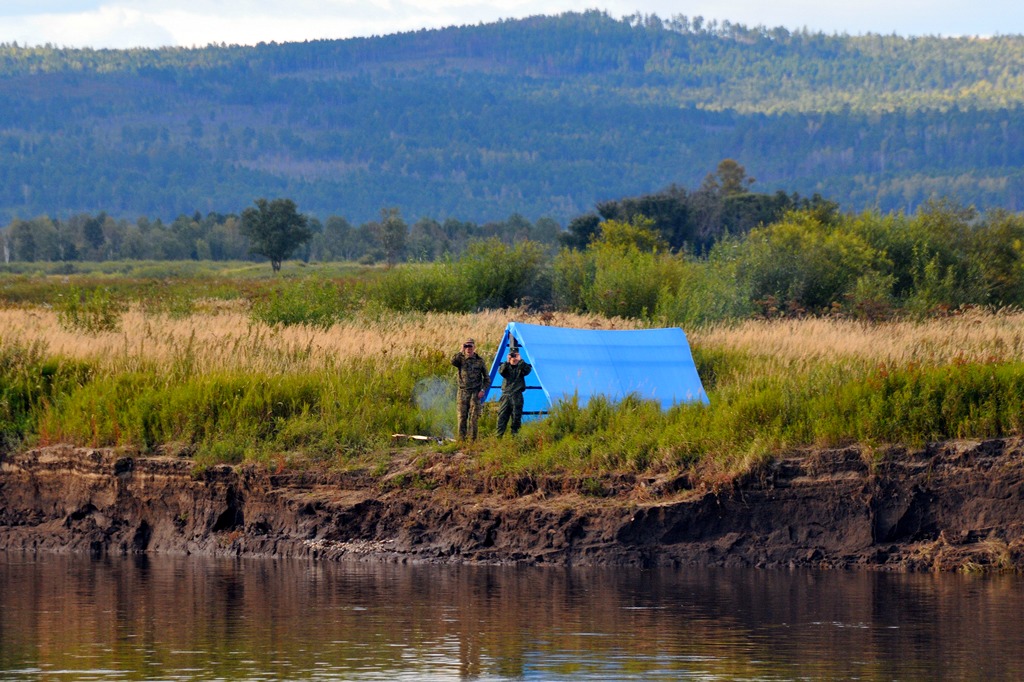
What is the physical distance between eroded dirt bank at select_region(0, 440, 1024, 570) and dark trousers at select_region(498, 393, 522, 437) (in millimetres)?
993

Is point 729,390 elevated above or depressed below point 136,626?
above

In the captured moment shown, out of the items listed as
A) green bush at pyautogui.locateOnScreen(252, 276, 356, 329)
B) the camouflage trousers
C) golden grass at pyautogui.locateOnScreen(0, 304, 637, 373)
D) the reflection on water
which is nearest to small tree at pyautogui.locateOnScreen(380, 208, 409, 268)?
green bush at pyautogui.locateOnScreen(252, 276, 356, 329)

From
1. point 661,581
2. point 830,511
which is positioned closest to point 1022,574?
point 830,511

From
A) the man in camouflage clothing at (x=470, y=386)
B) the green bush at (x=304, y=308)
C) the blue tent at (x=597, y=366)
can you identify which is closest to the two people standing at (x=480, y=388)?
the man in camouflage clothing at (x=470, y=386)

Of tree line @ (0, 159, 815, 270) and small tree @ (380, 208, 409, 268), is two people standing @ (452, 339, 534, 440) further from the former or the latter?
small tree @ (380, 208, 409, 268)

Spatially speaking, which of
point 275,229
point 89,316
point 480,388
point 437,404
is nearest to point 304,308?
point 89,316

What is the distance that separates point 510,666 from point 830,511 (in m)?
6.83

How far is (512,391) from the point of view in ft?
66.3

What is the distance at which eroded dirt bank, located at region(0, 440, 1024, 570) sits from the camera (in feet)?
59.5

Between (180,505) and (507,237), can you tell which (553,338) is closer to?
(180,505)

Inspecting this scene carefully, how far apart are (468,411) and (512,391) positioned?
0.66 metres

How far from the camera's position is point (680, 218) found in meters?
95.7

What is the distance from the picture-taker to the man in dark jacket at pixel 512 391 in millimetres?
20125

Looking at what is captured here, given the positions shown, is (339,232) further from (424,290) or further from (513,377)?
(513,377)
